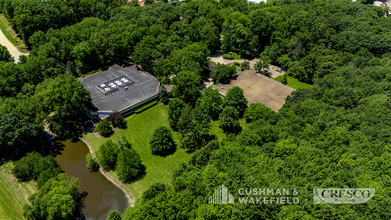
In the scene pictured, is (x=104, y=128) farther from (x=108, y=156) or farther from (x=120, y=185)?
(x=120, y=185)

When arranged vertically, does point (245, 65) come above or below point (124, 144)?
above

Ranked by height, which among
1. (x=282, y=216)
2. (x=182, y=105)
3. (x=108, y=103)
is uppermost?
(x=282, y=216)

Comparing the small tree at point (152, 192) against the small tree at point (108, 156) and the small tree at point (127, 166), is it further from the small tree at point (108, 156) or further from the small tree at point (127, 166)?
the small tree at point (108, 156)

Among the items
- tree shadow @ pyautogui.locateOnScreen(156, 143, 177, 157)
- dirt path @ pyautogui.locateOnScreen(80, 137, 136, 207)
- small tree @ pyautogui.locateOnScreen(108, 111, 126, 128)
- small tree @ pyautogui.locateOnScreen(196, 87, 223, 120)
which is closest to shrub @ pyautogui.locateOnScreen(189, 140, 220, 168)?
tree shadow @ pyautogui.locateOnScreen(156, 143, 177, 157)

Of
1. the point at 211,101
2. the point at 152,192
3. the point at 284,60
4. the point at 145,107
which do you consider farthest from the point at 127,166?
the point at 284,60

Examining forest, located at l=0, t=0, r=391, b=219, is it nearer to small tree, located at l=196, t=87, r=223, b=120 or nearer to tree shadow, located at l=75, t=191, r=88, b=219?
small tree, located at l=196, t=87, r=223, b=120

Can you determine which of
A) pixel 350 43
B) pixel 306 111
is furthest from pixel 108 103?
pixel 350 43

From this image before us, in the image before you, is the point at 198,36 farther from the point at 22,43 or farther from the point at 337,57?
the point at 22,43
